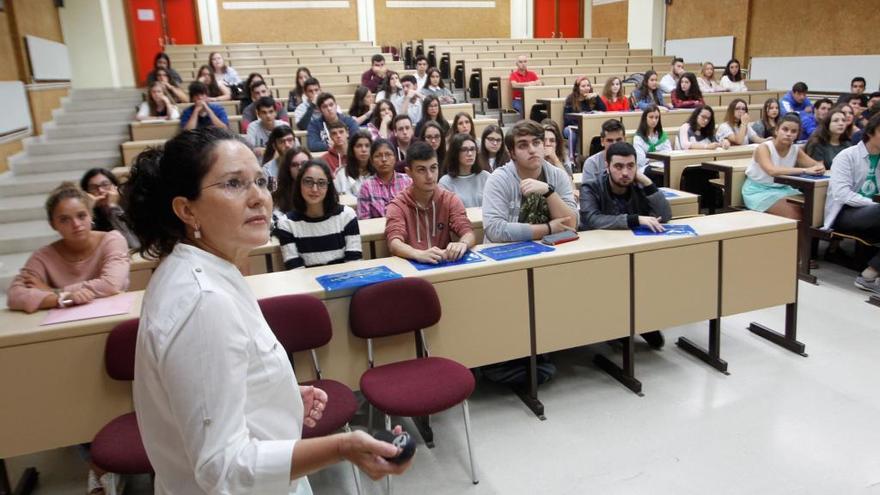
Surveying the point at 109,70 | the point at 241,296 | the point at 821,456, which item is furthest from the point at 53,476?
the point at 109,70

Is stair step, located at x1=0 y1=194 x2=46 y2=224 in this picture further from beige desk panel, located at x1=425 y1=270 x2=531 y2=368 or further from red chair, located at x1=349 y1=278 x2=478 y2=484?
beige desk panel, located at x1=425 y1=270 x2=531 y2=368

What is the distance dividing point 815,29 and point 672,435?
31.3 feet

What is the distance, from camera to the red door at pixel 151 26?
10242 millimetres

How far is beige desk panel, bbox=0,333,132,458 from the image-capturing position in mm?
2029

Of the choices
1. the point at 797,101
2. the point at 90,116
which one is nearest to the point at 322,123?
the point at 90,116

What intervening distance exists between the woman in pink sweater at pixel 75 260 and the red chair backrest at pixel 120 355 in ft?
1.14

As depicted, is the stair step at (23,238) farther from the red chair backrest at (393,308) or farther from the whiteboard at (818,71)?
the whiteboard at (818,71)

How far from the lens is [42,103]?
20.9ft

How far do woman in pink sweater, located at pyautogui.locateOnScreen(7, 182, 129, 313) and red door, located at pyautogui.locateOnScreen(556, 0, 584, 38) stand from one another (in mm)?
13221

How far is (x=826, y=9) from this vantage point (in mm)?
9266

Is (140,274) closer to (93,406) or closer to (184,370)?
(93,406)

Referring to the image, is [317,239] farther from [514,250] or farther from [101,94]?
[101,94]

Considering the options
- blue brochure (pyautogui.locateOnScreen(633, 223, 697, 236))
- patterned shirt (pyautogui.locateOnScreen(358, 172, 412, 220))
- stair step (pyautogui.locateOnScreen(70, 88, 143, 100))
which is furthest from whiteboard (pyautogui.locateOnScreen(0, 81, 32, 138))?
blue brochure (pyautogui.locateOnScreen(633, 223, 697, 236))

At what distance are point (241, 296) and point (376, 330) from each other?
1.46 m
